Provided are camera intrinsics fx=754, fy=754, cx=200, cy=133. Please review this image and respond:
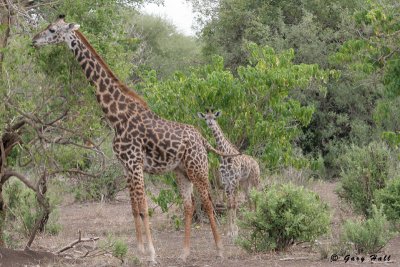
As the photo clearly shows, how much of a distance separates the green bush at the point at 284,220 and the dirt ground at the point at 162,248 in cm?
18

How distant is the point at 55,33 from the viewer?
938cm

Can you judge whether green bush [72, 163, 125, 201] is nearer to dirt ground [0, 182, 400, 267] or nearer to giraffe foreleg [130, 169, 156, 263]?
dirt ground [0, 182, 400, 267]

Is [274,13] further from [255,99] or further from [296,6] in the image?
[255,99]

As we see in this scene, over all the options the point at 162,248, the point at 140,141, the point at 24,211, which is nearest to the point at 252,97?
the point at 162,248

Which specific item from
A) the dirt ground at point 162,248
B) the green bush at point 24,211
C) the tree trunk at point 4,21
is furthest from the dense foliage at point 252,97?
the tree trunk at point 4,21

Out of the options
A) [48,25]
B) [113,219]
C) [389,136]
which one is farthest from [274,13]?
[48,25]

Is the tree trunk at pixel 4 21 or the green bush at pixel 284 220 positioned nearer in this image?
the tree trunk at pixel 4 21

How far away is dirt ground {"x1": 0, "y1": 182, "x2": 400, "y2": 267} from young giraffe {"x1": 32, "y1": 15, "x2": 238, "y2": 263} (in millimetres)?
428

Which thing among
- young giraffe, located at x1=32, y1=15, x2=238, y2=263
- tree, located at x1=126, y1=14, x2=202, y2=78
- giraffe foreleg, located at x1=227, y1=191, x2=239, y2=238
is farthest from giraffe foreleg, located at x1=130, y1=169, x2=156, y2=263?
tree, located at x1=126, y1=14, x2=202, y2=78

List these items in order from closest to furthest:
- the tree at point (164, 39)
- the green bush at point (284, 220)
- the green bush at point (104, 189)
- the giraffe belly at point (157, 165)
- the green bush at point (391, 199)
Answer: the green bush at point (284, 220)
the giraffe belly at point (157, 165)
the green bush at point (391, 199)
the green bush at point (104, 189)
the tree at point (164, 39)

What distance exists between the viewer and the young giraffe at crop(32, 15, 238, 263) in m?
9.98

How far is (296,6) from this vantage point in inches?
999

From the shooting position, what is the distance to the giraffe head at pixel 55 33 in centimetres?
921

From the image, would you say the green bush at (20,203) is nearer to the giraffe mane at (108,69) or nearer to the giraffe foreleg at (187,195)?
the giraffe foreleg at (187,195)
